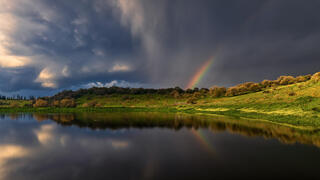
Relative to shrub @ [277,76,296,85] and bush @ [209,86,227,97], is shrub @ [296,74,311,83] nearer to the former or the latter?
shrub @ [277,76,296,85]

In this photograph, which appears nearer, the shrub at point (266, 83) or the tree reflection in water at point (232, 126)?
the tree reflection in water at point (232, 126)

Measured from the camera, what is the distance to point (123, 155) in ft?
59.2

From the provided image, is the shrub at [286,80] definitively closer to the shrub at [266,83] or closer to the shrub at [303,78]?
the shrub at [303,78]

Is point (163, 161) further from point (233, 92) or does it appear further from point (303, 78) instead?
point (303, 78)

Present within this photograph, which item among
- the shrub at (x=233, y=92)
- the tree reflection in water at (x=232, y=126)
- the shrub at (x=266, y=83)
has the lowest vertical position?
the tree reflection in water at (x=232, y=126)

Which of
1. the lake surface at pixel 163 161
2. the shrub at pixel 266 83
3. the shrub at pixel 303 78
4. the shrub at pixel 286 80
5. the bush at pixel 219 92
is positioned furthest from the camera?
the shrub at pixel 266 83

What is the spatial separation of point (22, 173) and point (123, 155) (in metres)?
8.16

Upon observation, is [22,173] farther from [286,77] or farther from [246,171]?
[286,77]

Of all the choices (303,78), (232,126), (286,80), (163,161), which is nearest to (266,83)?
(286,80)

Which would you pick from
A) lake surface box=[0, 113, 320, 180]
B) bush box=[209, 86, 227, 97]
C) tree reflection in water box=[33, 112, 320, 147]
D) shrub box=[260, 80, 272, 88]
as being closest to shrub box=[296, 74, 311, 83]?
shrub box=[260, 80, 272, 88]

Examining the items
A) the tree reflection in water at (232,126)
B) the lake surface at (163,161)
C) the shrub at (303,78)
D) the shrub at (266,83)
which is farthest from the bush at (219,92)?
the lake surface at (163,161)

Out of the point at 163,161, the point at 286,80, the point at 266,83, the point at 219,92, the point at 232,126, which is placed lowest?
the point at 232,126

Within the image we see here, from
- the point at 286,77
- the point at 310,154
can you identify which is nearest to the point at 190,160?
the point at 310,154

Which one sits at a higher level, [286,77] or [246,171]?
[286,77]
